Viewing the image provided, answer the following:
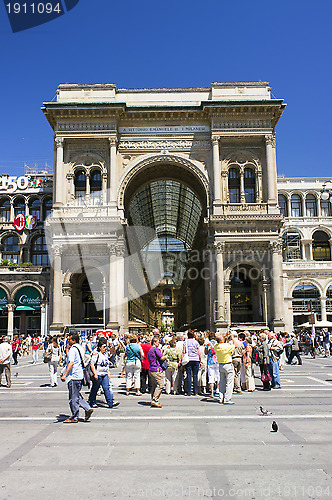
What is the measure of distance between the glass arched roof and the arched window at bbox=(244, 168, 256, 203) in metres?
12.4

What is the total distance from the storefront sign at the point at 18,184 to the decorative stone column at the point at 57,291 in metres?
21.8

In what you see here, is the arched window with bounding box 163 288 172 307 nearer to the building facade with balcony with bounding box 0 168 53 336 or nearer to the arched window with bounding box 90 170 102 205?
the building facade with balcony with bounding box 0 168 53 336

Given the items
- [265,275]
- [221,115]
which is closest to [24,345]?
[265,275]

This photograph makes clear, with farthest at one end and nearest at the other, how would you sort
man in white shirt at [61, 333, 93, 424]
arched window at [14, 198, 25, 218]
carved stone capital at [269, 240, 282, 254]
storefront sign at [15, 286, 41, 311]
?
1. arched window at [14, 198, 25, 218]
2. storefront sign at [15, 286, 41, 311]
3. carved stone capital at [269, 240, 282, 254]
4. man in white shirt at [61, 333, 93, 424]

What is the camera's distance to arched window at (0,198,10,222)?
6554 centimetres

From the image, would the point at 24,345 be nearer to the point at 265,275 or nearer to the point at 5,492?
the point at 265,275

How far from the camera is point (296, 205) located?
2739 inches

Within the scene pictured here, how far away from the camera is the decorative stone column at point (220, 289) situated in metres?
43.1

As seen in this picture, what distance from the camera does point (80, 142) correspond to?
155ft

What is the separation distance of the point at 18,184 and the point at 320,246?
133 ft

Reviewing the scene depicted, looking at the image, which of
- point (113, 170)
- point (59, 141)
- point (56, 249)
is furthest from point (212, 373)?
point (59, 141)

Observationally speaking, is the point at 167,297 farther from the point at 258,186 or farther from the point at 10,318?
the point at 258,186

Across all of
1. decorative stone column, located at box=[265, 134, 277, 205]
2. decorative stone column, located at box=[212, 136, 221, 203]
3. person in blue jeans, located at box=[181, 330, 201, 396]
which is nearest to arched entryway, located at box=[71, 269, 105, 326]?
decorative stone column, located at box=[212, 136, 221, 203]

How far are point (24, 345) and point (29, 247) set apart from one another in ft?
67.2
